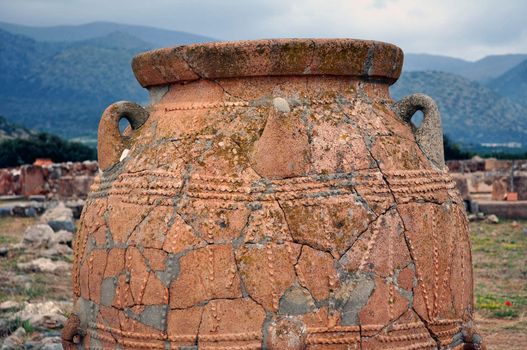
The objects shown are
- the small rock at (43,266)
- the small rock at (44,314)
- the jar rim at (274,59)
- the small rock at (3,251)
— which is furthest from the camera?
the small rock at (3,251)

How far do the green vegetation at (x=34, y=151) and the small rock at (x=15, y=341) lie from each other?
24120 millimetres

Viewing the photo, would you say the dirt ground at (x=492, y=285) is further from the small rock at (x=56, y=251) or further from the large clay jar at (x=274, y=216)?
the large clay jar at (x=274, y=216)

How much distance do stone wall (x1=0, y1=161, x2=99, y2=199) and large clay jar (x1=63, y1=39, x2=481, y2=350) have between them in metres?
16.8

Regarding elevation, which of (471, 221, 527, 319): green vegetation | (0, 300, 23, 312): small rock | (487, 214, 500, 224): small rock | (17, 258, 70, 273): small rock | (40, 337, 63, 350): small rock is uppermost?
(40, 337, 63, 350): small rock

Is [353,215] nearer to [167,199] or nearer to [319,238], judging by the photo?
[319,238]

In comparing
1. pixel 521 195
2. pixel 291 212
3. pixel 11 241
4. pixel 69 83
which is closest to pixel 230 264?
pixel 291 212

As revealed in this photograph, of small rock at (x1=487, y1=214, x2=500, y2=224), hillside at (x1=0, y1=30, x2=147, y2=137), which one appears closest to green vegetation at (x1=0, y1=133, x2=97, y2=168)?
small rock at (x1=487, y1=214, x2=500, y2=224)

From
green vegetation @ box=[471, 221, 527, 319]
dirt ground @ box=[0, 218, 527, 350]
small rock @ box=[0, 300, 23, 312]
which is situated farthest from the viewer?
green vegetation @ box=[471, 221, 527, 319]

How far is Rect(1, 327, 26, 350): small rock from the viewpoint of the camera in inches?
262

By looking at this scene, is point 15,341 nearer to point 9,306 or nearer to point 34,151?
point 9,306

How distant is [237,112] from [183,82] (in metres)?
0.39

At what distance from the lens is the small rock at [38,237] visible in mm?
12590

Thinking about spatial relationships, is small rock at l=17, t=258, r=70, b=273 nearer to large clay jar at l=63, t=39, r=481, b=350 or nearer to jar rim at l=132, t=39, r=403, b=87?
large clay jar at l=63, t=39, r=481, b=350

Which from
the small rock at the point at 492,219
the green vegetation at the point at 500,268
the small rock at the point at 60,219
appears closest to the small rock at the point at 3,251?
the small rock at the point at 60,219
